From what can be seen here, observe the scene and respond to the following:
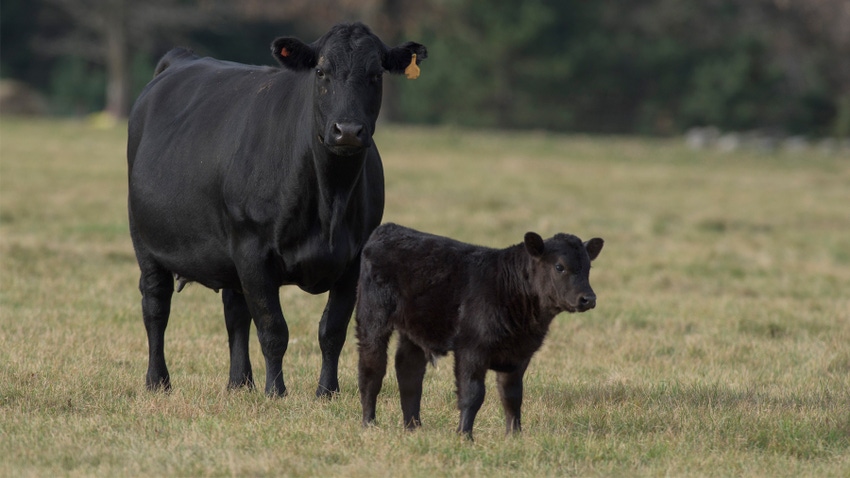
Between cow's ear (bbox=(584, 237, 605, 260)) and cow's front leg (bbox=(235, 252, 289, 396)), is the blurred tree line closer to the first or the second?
cow's front leg (bbox=(235, 252, 289, 396))

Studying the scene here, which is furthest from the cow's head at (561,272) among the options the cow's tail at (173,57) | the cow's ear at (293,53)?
the cow's tail at (173,57)

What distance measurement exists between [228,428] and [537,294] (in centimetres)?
160

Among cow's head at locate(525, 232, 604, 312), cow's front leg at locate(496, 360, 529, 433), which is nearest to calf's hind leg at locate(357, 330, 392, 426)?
cow's front leg at locate(496, 360, 529, 433)

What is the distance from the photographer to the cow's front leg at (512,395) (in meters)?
6.08

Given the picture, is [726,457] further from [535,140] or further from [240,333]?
[535,140]

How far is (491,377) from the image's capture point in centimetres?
838

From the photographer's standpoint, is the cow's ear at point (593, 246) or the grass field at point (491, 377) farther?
the cow's ear at point (593, 246)

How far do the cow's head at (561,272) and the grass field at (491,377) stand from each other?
2.32 feet

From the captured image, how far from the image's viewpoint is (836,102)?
4291 centimetres

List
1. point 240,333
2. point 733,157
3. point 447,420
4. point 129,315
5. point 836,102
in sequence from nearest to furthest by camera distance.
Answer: point 447,420
point 240,333
point 129,315
point 733,157
point 836,102

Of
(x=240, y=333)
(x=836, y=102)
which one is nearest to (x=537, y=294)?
(x=240, y=333)

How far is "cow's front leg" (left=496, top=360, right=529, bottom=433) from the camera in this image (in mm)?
6082

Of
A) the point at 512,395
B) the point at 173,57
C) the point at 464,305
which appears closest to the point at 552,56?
the point at 173,57

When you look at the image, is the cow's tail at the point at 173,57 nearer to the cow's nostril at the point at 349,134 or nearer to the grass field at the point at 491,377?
the grass field at the point at 491,377
